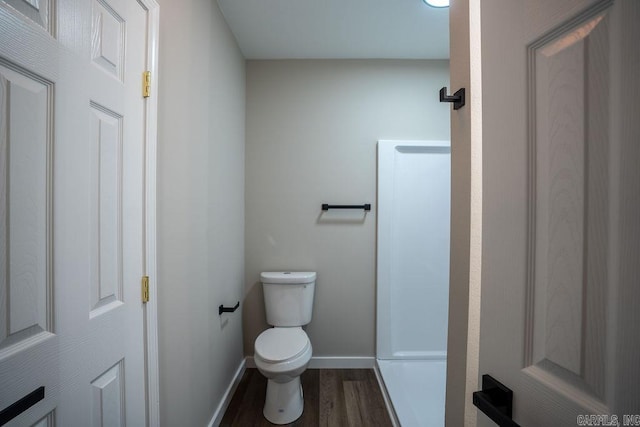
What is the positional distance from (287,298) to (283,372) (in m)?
0.57

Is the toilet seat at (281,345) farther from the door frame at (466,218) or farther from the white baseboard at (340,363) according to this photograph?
the door frame at (466,218)

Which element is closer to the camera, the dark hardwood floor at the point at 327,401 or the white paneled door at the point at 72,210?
the white paneled door at the point at 72,210

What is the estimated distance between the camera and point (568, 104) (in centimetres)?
44

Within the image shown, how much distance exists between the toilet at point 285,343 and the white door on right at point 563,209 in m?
1.24

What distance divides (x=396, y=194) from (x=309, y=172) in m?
0.75

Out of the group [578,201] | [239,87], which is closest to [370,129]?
[239,87]

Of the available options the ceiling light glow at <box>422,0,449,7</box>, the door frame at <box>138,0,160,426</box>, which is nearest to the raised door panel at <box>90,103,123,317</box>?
the door frame at <box>138,0,160,426</box>

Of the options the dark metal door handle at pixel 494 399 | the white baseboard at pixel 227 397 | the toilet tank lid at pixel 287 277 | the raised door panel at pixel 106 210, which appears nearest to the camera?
the dark metal door handle at pixel 494 399

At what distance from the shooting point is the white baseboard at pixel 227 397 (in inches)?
59.7

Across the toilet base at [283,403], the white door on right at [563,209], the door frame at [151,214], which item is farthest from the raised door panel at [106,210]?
the toilet base at [283,403]

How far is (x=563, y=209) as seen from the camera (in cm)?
44

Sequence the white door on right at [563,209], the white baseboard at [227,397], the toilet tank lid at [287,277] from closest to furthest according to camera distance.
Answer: the white door on right at [563,209] < the white baseboard at [227,397] < the toilet tank lid at [287,277]

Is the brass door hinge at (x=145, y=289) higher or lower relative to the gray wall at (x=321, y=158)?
lower

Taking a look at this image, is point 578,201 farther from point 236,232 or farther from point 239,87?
point 239,87
